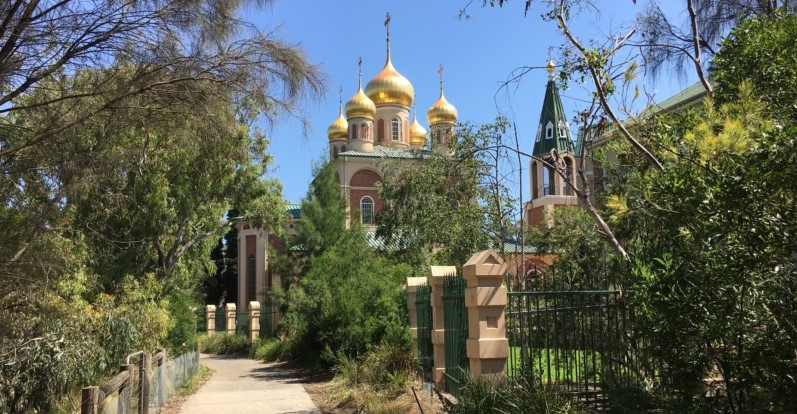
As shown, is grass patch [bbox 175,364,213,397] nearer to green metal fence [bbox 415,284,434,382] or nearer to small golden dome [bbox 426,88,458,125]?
green metal fence [bbox 415,284,434,382]

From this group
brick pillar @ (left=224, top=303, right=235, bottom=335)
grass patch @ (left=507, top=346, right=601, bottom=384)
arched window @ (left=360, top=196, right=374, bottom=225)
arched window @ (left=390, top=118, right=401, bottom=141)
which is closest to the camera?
grass patch @ (left=507, top=346, right=601, bottom=384)

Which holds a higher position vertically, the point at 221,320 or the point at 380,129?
the point at 380,129

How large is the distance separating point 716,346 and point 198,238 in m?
19.9

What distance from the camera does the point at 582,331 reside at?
7.98 meters

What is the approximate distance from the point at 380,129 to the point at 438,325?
35640 mm

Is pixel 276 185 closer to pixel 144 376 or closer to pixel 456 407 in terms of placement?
pixel 144 376

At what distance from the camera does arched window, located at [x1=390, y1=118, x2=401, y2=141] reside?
45.2m

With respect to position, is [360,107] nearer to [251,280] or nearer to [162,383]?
[251,280]

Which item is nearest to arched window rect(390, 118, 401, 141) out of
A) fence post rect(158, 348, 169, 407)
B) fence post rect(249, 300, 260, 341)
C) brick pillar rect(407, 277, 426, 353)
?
fence post rect(249, 300, 260, 341)

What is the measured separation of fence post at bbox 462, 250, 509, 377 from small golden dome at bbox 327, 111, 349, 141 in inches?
1576

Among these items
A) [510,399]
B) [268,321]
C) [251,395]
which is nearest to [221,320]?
[268,321]

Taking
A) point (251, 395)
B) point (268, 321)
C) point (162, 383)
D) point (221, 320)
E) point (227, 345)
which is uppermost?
Result: point (162, 383)

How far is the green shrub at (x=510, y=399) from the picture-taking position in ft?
21.9

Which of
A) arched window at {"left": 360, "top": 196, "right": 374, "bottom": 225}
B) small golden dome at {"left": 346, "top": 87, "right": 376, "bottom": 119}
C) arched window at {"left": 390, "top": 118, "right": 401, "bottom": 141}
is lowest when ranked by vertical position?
arched window at {"left": 360, "top": 196, "right": 374, "bottom": 225}
